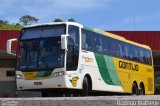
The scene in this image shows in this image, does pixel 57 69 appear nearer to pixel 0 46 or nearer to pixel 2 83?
pixel 0 46

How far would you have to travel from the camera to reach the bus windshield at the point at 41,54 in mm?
16609

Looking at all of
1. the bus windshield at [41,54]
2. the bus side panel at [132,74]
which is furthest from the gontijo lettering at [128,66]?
the bus windshield at [41,54]

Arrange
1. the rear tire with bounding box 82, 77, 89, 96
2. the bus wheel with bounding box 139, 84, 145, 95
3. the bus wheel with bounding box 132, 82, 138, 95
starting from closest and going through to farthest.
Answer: the rear tire with bounding box 82, 77, 89, 96 → the bus wheel with bounding box 132, 82, 138, 95 → the bus wheel with bounding box 139, 84, 145, 95

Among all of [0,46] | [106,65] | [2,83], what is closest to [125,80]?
[106,65]

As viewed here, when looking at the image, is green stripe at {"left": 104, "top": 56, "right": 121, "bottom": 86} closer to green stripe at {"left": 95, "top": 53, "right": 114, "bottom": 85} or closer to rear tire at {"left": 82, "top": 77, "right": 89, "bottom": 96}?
green stripe at {"left": 95, "top": 53, "right": 114, "bottom": 85}

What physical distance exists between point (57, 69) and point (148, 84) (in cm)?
1046

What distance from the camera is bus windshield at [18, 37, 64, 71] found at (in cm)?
1661

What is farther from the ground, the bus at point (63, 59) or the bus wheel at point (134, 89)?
the bus at point (63, 59)

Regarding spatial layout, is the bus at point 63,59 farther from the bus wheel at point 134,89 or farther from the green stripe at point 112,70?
the bus wheel at point 134,89

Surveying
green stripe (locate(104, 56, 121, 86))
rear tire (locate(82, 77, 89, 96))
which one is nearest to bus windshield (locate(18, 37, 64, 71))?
rear tire (locate(82, 77, 89, 96))

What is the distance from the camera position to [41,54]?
55.5ft

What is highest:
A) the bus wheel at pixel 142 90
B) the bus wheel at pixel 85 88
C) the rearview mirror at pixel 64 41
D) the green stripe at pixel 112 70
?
the rearview mirror at pixel 64 41

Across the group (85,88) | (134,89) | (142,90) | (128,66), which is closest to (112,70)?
(128,66)

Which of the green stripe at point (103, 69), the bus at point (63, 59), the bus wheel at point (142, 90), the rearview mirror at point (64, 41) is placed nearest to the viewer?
the rearview mirror at point (64, 41)
